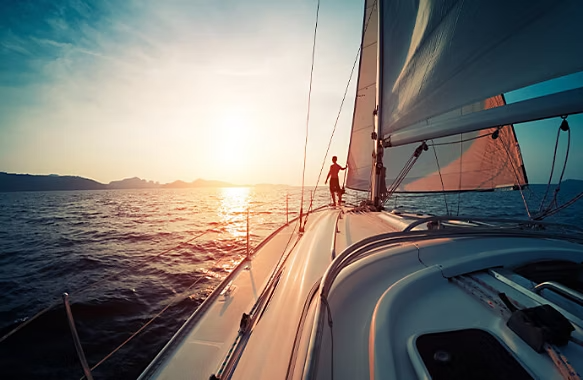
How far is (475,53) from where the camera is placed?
2.21 m

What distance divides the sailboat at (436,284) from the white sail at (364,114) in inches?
149

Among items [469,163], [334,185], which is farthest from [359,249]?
[334,185]

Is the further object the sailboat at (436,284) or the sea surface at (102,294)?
the sea surface at (102,294)

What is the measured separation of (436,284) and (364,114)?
21.7 ft

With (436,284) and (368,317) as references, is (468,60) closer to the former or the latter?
(436,284)

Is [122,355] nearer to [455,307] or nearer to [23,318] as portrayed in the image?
[23,318]

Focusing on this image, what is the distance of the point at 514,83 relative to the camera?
6.80 ft

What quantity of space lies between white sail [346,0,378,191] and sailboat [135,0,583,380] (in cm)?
379

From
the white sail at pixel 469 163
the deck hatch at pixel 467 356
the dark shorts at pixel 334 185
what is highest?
the white sail at pixel 469 163

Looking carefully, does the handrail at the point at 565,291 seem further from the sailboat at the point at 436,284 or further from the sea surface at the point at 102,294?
the sea surface at the point at 102,294

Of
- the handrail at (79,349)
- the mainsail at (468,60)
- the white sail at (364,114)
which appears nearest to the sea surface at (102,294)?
the handrail at (79,349)

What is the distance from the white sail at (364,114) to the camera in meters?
6.86

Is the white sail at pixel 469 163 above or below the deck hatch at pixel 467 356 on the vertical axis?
above

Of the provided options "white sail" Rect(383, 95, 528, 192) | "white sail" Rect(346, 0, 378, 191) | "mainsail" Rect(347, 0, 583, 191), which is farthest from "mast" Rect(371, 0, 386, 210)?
"white sail" Rect(346, 0, 378, 191)
